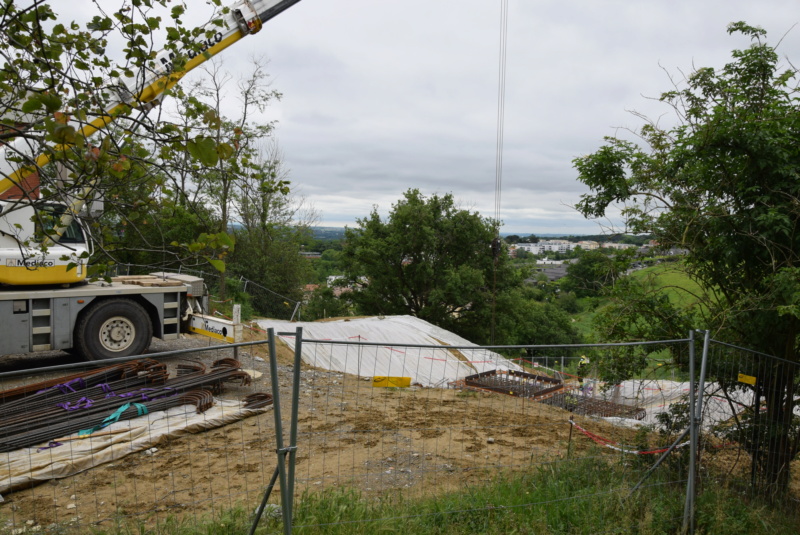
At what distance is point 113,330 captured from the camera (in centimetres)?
1073

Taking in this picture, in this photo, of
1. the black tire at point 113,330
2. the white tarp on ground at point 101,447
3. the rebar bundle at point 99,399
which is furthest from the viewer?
the black tire at point 113,330

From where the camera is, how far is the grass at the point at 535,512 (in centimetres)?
434

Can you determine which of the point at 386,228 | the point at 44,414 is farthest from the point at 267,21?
the point at 386,228

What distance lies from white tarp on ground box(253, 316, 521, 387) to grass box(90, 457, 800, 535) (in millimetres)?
6915

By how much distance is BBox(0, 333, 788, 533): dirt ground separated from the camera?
17.6ft

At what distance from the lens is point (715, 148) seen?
5.64m

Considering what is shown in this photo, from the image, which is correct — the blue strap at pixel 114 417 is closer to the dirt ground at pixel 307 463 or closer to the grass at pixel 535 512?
the dirt ground at pixel 307 463

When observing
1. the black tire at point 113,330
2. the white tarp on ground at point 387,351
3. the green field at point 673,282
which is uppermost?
the green field at point 673,282

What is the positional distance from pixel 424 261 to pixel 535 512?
98.2 feet

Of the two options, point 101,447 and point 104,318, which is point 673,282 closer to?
point 101,447

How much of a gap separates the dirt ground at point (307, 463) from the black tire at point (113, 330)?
12.2ft

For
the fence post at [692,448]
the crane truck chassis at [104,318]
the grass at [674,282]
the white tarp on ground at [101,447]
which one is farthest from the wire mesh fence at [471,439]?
the crane truck chassis at [104,318]

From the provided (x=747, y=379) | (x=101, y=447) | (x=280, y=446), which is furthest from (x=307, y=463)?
(x=747, y=379)

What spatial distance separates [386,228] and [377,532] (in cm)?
3225
